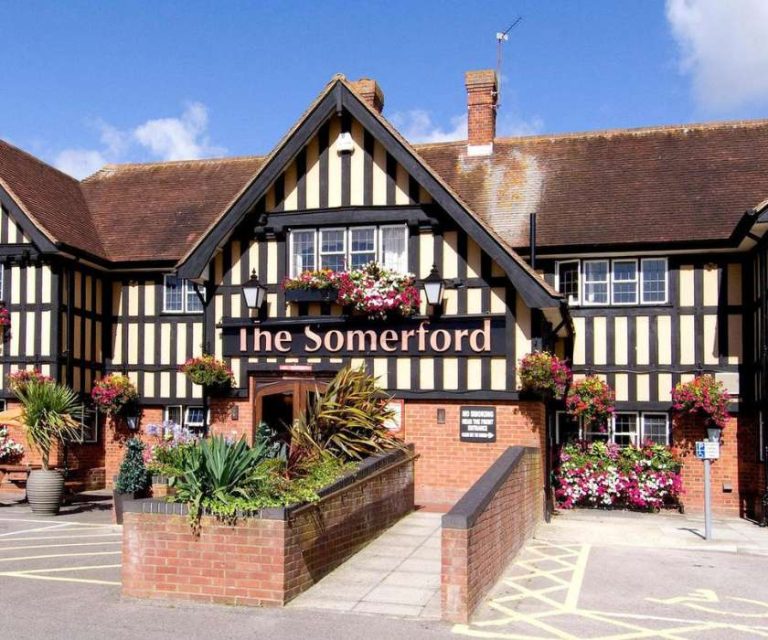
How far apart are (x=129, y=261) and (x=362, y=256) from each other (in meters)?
6.63

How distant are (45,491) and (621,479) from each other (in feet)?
36.8

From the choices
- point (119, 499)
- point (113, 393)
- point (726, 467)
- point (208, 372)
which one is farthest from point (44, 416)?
point (726, 467)

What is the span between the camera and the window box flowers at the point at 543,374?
16.3 metres

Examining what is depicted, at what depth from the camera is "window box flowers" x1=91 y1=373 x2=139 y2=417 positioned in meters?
21.2

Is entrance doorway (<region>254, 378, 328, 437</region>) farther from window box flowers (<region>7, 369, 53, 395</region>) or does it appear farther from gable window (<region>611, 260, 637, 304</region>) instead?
gable window (<region>611, 260, 637, 304</region>)

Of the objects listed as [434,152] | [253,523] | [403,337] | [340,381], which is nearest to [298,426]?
[340,381]

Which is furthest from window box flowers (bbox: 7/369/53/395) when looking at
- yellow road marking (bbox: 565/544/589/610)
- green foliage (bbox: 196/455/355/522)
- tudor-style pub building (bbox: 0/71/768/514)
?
yellow road marking (bbox: 565/544/589/610)

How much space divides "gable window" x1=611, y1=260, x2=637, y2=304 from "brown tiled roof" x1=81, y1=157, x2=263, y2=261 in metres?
8.99

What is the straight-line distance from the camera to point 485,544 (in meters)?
10.5

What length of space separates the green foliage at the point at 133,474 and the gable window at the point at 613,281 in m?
9.36

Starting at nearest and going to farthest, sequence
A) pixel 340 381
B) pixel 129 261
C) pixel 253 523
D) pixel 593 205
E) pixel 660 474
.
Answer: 1. pixel 253 523
2. pixel 340 381
3. pixel 660 474
4. pixel 593 205
5. pixel 129 261

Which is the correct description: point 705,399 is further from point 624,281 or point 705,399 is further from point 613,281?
point 613,281

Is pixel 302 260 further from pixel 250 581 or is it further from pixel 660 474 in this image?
pixel 250 581

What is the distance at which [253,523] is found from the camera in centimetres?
985
